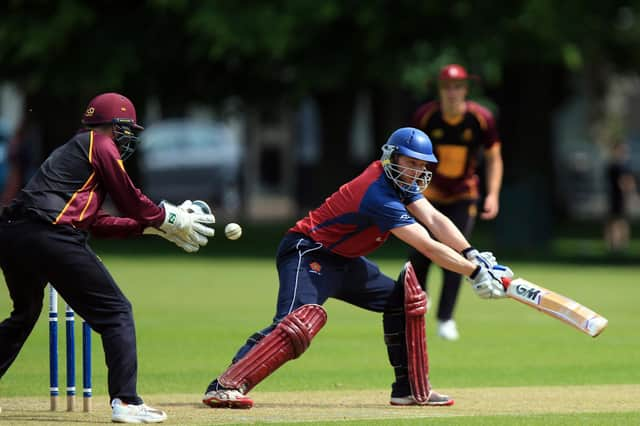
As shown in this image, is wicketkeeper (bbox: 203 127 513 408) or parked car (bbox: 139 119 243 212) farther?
parked car (bbox: 139 119 243 212)

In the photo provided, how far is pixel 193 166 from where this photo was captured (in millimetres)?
42562

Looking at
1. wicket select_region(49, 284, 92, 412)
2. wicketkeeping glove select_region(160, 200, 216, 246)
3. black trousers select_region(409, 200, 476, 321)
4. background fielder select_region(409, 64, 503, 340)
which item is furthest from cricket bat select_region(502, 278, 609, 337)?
background fielder select_region(409, 64, 503, 340)

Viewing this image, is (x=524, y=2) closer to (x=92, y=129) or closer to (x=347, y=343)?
(x=347, y=343)

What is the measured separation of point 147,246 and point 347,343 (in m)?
14.9

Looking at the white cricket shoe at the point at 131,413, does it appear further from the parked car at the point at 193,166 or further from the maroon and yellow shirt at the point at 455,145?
the parked car at the point at 193,166

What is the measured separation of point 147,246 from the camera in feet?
Result: 90.7

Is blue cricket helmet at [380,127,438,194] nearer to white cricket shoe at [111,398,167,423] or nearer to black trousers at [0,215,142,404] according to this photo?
black trousers at [0,215,142,404]

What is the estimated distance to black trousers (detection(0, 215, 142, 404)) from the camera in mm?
8258

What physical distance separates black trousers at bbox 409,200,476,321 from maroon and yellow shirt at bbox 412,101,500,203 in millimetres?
75

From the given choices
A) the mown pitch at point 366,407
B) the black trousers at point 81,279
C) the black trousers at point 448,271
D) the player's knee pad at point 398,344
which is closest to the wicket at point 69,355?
the mown pitch at point 366,407

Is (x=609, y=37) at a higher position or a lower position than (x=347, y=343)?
higher

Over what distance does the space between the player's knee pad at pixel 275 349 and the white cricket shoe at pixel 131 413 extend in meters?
0.71

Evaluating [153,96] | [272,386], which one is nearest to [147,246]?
[153,96]

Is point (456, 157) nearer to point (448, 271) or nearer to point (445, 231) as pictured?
point (448, 271)
